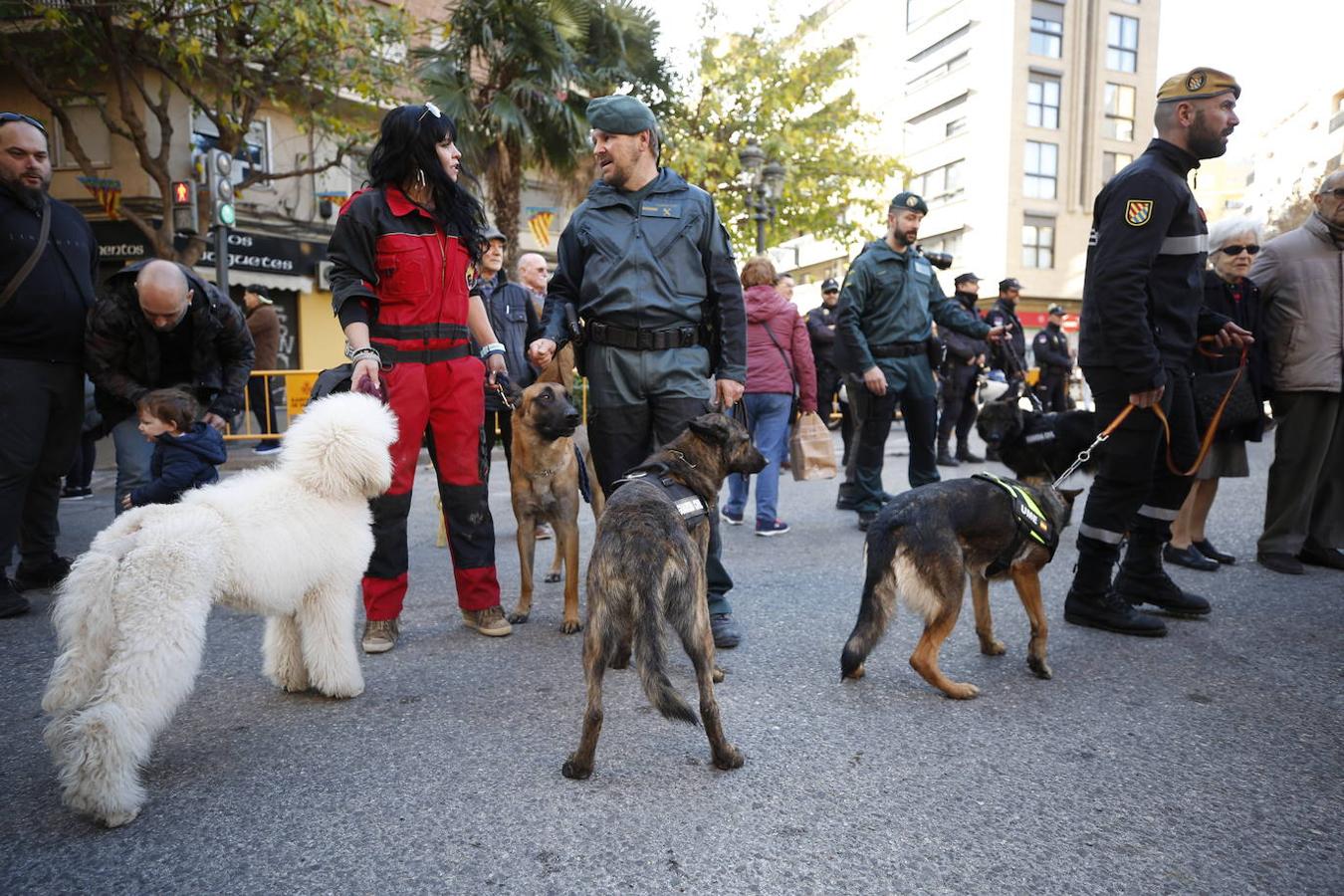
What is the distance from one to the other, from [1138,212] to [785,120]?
18.5m

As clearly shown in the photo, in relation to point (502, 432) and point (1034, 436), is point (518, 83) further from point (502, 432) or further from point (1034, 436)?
point (1034, 436)

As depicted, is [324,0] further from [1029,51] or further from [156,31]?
[1029,51]

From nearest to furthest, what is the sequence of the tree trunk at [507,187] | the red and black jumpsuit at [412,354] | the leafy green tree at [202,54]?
the red and black jumpsuit at [412,354] → the leafy green tree at [202,54] → the tree trunk at [507,187]

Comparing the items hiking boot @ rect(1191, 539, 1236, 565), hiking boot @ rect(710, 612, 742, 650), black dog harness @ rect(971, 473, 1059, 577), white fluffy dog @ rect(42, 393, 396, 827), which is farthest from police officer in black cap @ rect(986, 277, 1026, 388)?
white fluffy dog @ rect(42, 393, 396, 827)

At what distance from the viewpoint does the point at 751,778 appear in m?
2.55

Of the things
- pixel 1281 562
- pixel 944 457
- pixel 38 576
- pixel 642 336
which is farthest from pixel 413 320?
pixel 944 457

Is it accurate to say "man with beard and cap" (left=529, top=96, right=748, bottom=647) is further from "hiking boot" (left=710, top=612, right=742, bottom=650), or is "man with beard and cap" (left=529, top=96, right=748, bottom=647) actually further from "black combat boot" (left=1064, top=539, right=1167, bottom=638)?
"black combat boot" (left=1064, top=539, right=1167, bottom=638)

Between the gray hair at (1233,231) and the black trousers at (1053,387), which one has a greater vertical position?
the gray hair at (1233,231)

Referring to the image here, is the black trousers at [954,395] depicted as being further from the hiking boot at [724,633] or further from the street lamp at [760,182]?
the street lamp at [760,182]

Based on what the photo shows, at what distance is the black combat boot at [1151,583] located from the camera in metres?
4.17

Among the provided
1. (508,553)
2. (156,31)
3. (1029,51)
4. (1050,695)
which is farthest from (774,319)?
(1029,51)

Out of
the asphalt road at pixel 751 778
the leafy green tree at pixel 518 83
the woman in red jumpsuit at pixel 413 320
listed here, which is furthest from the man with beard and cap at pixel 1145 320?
the leafy green tree at pixel 518 83

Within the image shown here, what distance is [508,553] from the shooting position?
5863 millimetres

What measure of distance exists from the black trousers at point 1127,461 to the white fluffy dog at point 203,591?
330cm
